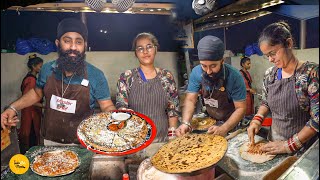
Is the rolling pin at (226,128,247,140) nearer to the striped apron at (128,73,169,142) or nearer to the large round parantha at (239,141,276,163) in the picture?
the large round parantha at (239,141,276,163)

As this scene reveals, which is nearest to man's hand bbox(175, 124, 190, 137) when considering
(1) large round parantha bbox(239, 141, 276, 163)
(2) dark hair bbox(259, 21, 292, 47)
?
(1) large round parantha bbox(239, 141, 276, 163)

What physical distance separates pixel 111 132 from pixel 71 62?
720 mm

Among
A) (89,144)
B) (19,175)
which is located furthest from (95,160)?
(19,175)

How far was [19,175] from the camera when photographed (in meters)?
2.94

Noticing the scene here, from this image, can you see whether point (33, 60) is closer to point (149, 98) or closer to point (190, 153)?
point (149, 98)

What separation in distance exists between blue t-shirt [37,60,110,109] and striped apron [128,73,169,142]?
0.25 metres

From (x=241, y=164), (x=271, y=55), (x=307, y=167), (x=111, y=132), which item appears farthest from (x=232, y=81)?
(x=111, y=132)

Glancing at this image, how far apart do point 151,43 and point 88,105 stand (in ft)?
2.66

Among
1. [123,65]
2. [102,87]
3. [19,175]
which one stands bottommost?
[19,175]

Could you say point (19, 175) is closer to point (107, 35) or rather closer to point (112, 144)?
point (112, 144)

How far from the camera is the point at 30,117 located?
9.71 feet

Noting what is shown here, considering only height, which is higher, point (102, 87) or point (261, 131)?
point (102, 87)

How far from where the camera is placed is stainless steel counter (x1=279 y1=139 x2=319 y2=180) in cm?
268

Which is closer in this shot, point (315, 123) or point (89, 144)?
point (315, 123)
